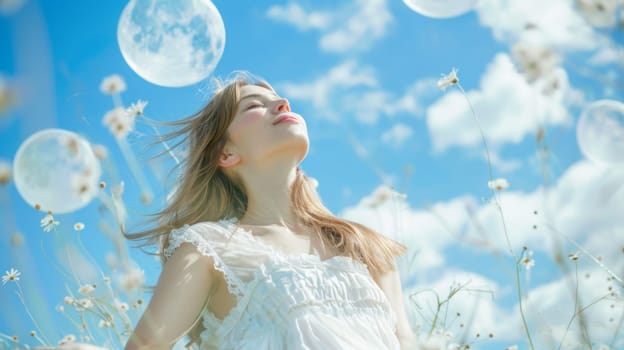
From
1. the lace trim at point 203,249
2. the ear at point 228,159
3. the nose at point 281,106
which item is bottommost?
the lace trim at point 203,249

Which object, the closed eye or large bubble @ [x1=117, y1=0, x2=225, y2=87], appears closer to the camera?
large bubble @ [x1=117, y1=0, x2=225, y2=87]

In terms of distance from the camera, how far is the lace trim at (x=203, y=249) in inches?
93.3

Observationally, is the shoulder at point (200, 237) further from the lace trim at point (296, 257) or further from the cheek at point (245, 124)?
the cheek at point (245, 124)

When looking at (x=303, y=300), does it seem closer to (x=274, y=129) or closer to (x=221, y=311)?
(x=221, y=311)

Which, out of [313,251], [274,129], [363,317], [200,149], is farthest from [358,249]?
[200,149]

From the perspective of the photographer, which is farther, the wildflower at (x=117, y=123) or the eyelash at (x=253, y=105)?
the eyelash at (x=253, y=105)

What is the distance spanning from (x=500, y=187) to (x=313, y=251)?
876 millimetres

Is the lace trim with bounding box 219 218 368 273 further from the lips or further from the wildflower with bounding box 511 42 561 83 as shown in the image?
the wildflower with bounding box 511 42 561 83

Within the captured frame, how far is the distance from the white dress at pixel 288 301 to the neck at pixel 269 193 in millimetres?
277

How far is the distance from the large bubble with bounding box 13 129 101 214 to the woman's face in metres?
1.04

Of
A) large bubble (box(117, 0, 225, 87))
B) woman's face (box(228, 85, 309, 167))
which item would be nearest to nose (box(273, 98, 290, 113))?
woman's face (box(228, 85, 309, 167))

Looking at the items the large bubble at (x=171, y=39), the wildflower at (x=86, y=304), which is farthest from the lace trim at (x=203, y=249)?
the large bubble at (x=171, y=39)

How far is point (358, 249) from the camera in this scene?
279 cm

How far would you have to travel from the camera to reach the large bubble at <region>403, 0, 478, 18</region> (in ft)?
8.71
